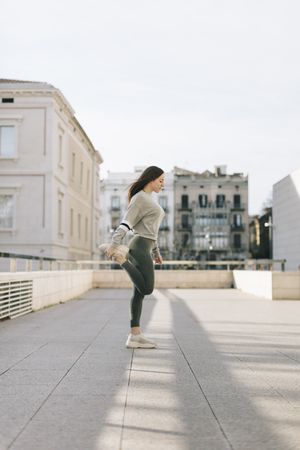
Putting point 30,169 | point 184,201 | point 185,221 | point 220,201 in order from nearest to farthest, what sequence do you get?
point 30,169 < point 184,201 < point 220,201 < point 185,221

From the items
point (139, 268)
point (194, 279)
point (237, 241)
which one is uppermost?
point (237, 241)

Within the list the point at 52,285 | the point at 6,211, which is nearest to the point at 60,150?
the point at 6,211

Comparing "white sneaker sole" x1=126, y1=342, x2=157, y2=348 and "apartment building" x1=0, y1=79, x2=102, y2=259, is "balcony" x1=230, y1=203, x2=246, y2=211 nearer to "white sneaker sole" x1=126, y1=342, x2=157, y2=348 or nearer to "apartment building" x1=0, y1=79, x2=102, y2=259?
"apartment building" x1=0, y1=79, x2=102, y2=259

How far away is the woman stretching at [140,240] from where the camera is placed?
684cm

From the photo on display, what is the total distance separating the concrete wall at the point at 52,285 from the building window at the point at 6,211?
1187cm

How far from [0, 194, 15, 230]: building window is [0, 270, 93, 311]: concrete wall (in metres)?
11.9

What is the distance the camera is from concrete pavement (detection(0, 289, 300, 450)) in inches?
133

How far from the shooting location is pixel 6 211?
33531mm

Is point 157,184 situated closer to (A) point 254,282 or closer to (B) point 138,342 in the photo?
(B) point 138,342

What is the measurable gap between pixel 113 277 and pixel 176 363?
70.6 ft

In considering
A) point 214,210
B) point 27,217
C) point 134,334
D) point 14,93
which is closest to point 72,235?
point 27,217

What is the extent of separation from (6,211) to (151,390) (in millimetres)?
29771

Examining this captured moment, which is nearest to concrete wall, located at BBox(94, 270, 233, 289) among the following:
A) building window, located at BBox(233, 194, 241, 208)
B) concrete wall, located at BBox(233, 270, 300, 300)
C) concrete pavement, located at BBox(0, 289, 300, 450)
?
concrete wall, located at BBox(233, 270, 300, 300)

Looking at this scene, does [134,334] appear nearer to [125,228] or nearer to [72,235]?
[125,228]
